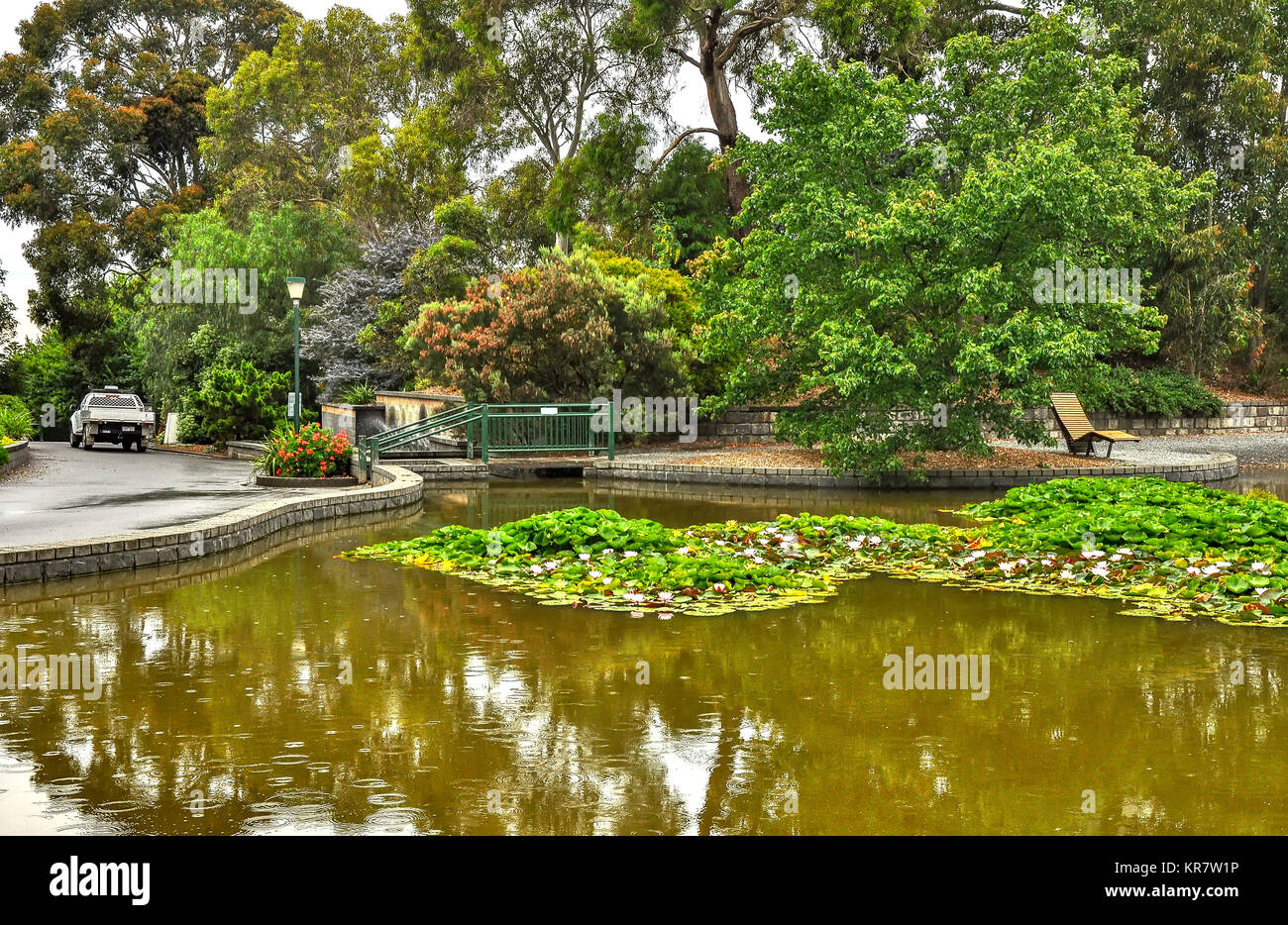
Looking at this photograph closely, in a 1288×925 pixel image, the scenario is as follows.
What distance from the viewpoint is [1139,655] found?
26.1ft

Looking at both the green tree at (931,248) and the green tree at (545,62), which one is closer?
the green tree at (931,248)

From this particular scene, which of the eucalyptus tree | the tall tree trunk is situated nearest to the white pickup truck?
the eucalyptus tree

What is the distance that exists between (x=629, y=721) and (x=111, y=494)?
14306 mm

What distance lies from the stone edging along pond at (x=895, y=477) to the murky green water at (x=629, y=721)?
9919mm

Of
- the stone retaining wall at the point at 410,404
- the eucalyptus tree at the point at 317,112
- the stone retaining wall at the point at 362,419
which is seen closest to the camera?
the stone retaining wall at the point at 410,404

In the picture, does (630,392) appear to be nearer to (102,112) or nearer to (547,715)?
(547,715)

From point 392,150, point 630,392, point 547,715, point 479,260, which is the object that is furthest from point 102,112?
point 547,715

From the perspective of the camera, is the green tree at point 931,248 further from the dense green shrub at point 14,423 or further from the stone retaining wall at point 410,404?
the dense green shrub at point 14,423

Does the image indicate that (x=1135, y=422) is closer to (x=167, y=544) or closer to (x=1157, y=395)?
(x=1157, y=395)

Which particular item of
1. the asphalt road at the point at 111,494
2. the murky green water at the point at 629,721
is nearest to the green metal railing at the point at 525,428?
the asphalt road at the point at 111,494

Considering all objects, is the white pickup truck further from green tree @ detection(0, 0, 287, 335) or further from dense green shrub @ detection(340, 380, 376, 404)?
green tree @ detection(0, 0, 287, 335)

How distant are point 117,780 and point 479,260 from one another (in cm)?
3200

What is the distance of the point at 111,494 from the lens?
1830cm

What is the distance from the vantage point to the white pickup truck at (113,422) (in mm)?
33812
